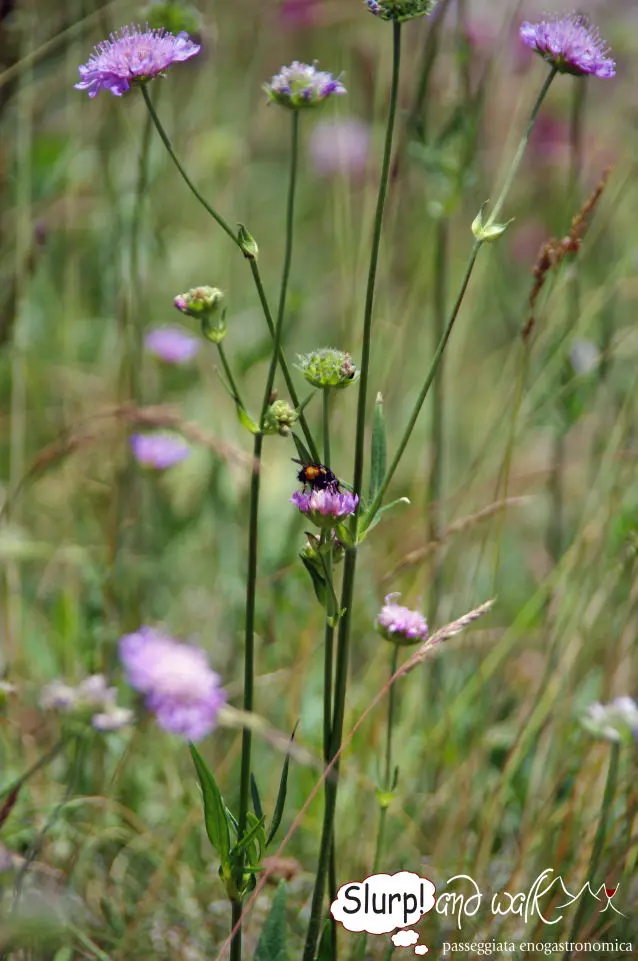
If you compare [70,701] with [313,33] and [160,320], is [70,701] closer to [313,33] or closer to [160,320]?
[160,320]

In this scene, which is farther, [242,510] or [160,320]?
[160,320]

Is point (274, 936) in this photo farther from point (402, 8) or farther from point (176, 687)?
point (402, 8)

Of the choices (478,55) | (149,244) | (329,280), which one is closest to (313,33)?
(329,280)

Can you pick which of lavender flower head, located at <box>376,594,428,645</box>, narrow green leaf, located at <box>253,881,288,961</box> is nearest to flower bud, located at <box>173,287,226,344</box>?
lavender flower head, located at <box>376,594,428,645</box>

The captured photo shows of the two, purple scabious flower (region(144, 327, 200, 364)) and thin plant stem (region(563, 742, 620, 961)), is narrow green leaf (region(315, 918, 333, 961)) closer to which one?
thin plant stem (region(563, 742, 620, 961))

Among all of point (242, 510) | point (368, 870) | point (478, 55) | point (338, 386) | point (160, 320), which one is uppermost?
point (478, 55)

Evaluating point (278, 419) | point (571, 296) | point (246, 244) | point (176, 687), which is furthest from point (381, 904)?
point (571, 296)
